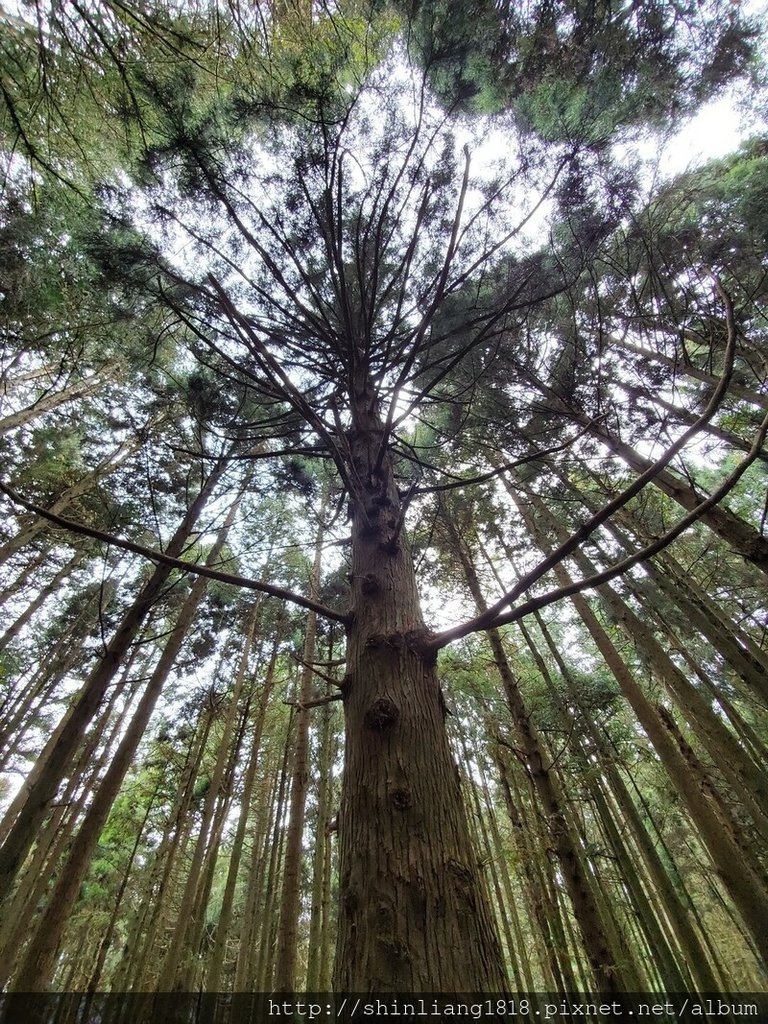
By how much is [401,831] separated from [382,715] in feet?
0.92

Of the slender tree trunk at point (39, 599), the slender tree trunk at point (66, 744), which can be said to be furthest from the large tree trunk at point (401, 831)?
the slender tree trunk at point (39, 599)

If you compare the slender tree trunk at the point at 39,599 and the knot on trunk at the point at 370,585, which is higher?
the slender tree trunk at the point at 39,599

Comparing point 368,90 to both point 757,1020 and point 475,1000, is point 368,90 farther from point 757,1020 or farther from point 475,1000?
point 757,1020

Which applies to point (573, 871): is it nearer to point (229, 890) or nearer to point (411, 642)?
point (411, 642)

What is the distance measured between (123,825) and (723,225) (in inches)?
765

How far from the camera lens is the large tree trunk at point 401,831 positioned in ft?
3.02

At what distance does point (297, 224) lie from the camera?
13.5 feet

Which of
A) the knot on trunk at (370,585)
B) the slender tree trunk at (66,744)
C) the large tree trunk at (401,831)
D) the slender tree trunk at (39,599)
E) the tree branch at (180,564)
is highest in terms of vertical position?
the slender tree trunk at (39,599)

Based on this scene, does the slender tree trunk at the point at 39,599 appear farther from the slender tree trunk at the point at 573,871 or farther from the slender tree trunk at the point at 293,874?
the slender tree trunk at the point at 573,871

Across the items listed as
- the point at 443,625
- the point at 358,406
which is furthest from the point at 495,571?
the point at 358,406

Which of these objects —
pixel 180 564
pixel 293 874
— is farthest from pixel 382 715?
pixel 293 874

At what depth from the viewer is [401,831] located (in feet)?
3.61

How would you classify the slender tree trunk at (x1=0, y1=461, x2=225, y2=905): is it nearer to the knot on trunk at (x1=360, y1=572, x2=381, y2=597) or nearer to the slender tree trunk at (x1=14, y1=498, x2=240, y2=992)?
the slender tree trunk at (x1=14, y1=498, x2=240, y2=992)

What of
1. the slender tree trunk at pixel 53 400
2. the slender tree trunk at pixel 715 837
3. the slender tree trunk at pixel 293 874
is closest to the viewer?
the slender tree trunk at pixel 715 837
